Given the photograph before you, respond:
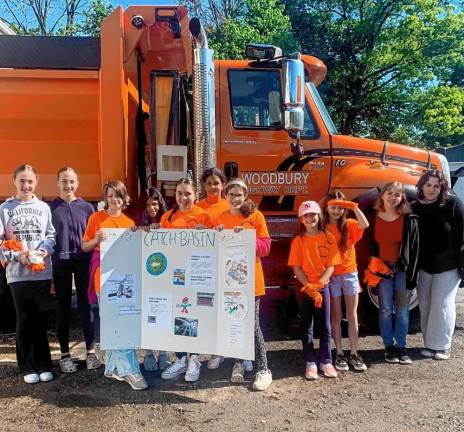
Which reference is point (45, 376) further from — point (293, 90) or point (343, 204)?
point (293, 90)

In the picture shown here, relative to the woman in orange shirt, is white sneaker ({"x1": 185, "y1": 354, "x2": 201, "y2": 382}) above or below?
below

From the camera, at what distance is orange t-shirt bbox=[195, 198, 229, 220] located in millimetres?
4254

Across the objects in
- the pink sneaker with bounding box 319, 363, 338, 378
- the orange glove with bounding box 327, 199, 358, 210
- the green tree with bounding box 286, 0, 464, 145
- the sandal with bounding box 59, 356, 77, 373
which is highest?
the green tree with bounding box 286, 0, 464, 145

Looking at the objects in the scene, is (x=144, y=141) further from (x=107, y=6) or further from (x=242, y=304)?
(x=107, y=6)

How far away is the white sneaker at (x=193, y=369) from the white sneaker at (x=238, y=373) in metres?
0.29

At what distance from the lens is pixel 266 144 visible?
5219 mm

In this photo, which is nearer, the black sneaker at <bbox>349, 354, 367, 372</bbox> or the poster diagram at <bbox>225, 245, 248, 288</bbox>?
the poster diagram at <bbox>225, 245, 248, 288</bbox>

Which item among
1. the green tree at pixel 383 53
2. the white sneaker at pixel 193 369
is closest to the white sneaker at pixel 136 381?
the white sneaker at pixel 193 369

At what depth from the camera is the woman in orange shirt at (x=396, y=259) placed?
4.44 meters

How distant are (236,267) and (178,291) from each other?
520mm

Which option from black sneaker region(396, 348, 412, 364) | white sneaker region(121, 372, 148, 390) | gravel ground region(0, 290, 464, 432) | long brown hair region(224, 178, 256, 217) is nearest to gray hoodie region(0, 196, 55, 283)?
gravel ground region(0, 290, 464, 432)

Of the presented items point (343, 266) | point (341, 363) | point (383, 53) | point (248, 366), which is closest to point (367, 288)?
point (343, 266)

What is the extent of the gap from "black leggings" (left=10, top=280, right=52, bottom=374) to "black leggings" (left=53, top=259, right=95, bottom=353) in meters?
0.11

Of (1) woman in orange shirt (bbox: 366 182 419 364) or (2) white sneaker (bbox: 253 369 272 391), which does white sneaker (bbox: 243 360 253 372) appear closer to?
(2) white sneaker (bbox: 253 369 272 391)
